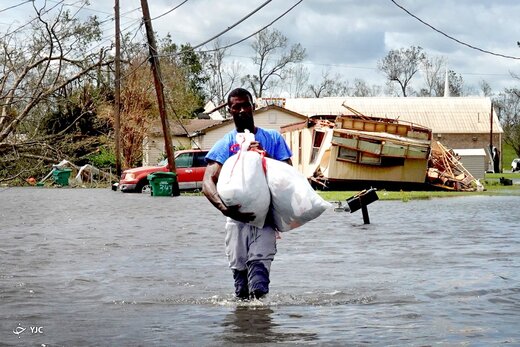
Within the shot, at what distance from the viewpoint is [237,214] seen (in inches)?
317

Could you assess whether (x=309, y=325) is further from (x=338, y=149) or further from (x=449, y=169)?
(x=449, y=169)

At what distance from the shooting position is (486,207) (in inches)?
1082

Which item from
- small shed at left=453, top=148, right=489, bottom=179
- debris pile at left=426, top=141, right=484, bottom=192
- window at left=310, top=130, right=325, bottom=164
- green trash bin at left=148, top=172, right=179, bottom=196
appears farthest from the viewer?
small shed at left=453, top=148, right=489, bottom=179

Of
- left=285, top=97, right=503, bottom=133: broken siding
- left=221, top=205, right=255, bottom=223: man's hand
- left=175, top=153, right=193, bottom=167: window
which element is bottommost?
left=221, top=205, right=255, bottom=223: man's hand

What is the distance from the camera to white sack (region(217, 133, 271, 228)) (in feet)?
26.2

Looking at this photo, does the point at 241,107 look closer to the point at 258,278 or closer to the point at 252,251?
the point at 252,251

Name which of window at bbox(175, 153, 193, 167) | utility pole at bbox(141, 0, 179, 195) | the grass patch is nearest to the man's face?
utility pole at bbox(141, 0, 179, 195)

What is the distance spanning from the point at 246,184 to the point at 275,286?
127 inches

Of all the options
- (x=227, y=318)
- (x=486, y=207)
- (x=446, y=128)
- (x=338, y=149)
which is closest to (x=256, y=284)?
(x=227, y=318)

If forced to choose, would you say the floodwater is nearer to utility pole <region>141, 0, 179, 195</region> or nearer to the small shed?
utility pole <region>141, 0, 179, 195</region>

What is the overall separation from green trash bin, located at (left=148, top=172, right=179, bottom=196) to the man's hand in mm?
28478

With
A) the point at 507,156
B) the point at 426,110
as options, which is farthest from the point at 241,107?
the point at 507,156

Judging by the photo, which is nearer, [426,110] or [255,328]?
[255,328]

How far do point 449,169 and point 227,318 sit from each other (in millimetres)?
35919
